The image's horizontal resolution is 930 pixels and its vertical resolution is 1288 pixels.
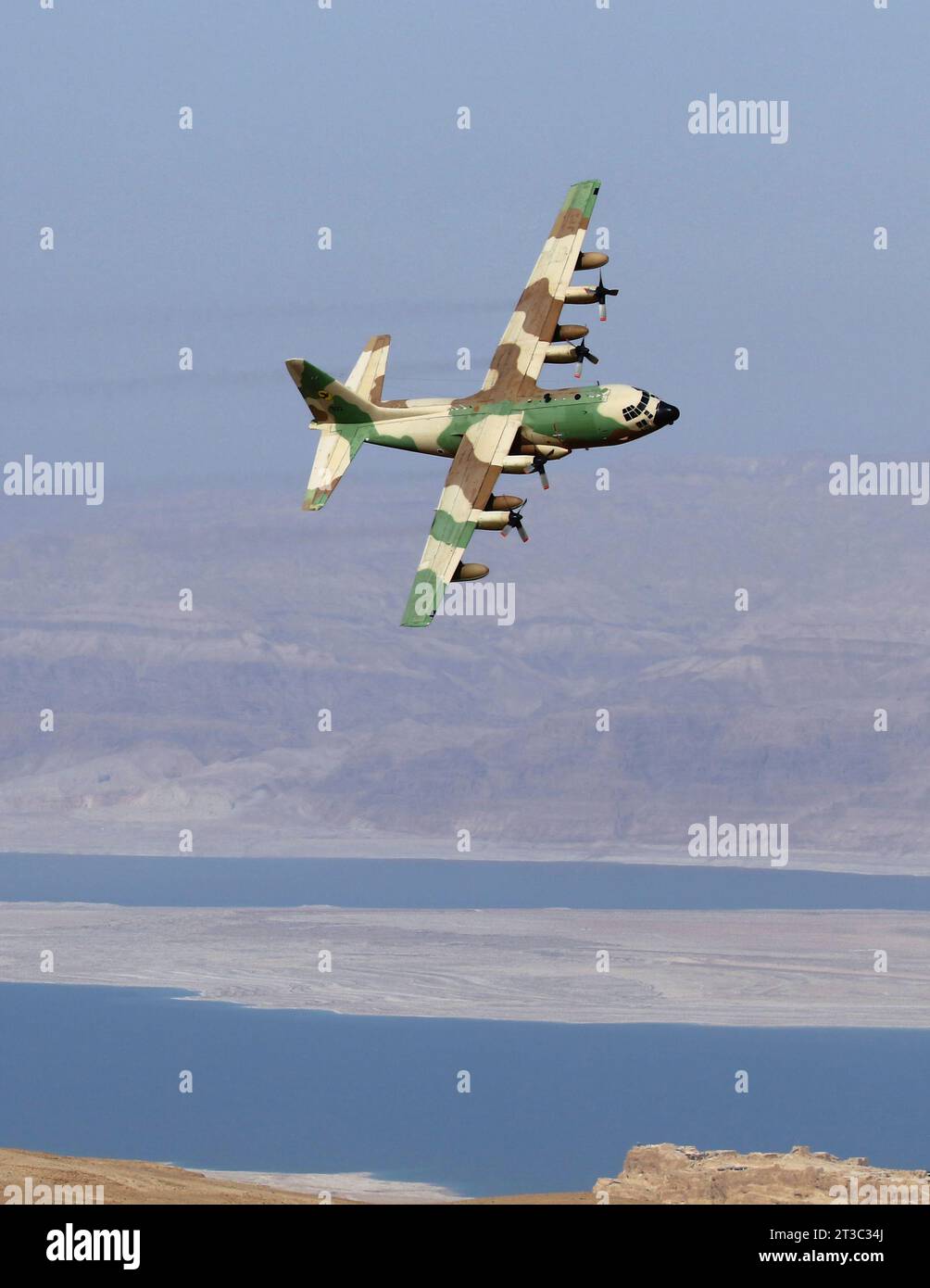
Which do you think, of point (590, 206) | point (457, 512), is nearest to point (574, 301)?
point (590, 206)

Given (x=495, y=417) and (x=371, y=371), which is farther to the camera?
(x=371, y=371)

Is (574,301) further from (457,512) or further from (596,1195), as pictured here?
(596,1195)

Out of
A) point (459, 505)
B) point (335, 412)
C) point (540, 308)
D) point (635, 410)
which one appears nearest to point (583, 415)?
point (635, 410)

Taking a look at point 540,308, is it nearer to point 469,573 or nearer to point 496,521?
point 496,521

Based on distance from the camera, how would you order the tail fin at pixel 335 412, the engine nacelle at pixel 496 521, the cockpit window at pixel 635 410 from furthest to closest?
the tail fin at pixel 335 412
the cockpit window at pixel 635 410
the engine nacelle at pixel 496 521

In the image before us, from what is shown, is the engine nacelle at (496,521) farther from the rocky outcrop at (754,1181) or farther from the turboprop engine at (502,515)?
the rocky outcrop at (754,1181)

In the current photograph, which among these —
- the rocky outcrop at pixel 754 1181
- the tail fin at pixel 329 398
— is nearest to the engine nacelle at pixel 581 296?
the tail fin at pixel 329 398

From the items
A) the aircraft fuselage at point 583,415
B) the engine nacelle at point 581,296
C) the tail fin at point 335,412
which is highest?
the engine nacelle at point 581,296
